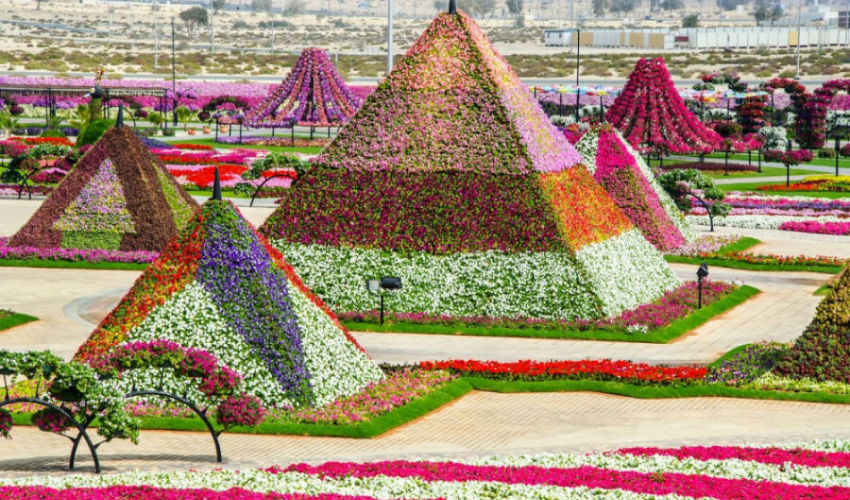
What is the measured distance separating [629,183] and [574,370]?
17879mm

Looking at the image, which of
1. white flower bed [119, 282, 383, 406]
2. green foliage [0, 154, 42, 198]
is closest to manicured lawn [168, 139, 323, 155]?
green foliage [0, 154, 42, 198]

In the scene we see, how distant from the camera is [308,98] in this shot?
103 metres

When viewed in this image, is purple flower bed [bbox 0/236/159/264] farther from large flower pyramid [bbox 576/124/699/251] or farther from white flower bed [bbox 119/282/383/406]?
white flower bed [bbox 119/282/383/406]

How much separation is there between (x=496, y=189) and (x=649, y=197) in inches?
471

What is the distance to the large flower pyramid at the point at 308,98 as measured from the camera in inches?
3932

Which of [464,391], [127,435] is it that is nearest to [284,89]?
[464,391]

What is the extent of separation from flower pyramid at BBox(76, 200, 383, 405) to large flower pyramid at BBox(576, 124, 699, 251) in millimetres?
20821

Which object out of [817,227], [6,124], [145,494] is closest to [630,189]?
[817,227]

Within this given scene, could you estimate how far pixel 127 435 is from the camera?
840 inches

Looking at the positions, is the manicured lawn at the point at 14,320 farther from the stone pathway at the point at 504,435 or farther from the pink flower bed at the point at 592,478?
the pink flower bed at the point at 592,478

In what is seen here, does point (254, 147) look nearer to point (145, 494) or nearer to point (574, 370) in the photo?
point (574, 370)

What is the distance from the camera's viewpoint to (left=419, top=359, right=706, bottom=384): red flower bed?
1155 inches

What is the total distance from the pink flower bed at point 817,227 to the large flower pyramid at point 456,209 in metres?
18.9

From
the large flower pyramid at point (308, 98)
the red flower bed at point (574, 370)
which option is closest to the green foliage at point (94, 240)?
the red flower bed at point (574, 370)
